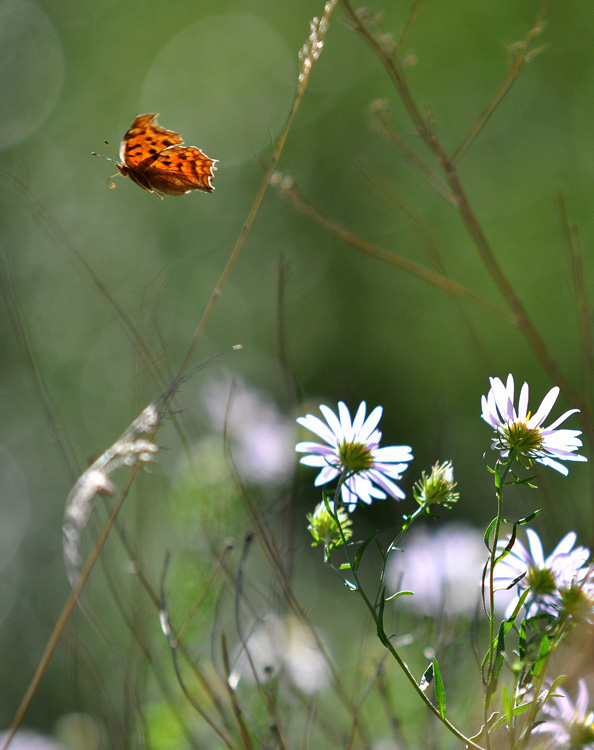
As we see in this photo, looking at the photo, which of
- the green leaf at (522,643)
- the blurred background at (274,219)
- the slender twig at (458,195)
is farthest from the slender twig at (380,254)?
the blurred background at (274,219)

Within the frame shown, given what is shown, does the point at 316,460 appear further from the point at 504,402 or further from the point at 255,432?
the point at 255,432

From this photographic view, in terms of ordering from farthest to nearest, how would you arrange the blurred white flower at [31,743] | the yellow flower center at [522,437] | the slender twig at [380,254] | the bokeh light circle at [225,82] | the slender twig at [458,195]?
the bokeh light circle at [225,82] < the blurred white flower at [31,743] < the slender twig at [380,254] < the slender twig at [458,195] < the yellow flower center at [522,437]

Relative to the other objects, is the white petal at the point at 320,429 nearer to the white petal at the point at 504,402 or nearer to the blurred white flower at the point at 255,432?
the white petal at the point at 504,402

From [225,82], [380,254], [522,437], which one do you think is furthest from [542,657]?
[225,82]

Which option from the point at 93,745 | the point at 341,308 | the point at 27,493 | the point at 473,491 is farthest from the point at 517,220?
the point at 93,745

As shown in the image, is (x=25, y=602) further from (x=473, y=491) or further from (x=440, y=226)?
(x=440, y=226)
